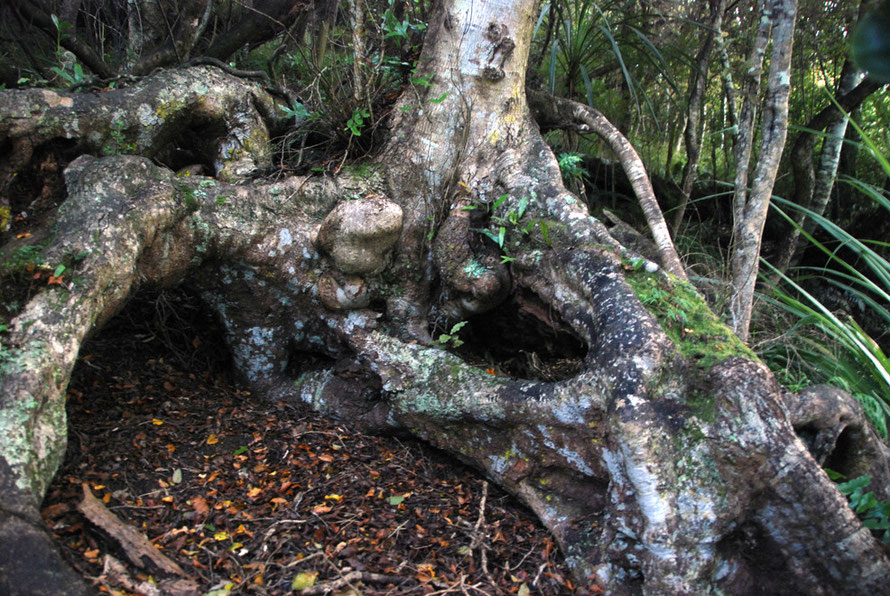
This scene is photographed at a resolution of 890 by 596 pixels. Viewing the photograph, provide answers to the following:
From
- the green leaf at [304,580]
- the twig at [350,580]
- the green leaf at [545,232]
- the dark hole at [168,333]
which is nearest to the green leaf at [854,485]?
the green leaf at [545,232]

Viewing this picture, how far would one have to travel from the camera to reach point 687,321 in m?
2.57

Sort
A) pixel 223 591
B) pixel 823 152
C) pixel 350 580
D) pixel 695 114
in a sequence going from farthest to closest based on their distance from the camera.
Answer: pixel 823 152 < pixel 695 114 < pixel 350 580 < pixel 223 591

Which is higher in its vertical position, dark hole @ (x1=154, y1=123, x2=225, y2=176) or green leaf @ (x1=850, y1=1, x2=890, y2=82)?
green leaf @ (x1=850, y1=1, x2=890, y2=82)

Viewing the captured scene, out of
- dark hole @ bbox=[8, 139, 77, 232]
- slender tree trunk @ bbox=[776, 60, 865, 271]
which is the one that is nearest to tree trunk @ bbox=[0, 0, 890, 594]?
dark hole @ bbox=[8, 139, 77, 232]

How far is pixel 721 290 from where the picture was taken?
392 cm

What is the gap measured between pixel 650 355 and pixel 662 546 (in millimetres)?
675

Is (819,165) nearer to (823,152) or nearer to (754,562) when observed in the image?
(823,152)

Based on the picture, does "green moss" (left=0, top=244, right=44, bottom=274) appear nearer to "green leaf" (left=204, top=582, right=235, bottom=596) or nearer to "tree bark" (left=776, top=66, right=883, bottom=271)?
"green leaf" (left=204, top=582, right=235, bottom=596)

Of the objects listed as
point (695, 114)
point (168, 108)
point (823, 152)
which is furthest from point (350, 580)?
point (823, 152)

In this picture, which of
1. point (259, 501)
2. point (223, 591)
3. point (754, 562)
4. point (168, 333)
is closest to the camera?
point (223, 591)

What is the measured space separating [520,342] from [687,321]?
1.22m

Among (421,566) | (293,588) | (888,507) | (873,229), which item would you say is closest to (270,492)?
(293,588)

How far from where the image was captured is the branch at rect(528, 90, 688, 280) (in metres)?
3.27

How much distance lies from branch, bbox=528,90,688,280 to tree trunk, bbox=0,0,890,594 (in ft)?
1.46
